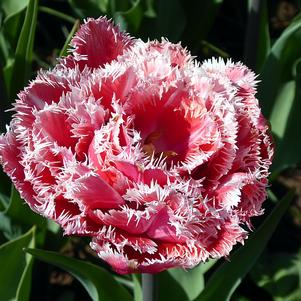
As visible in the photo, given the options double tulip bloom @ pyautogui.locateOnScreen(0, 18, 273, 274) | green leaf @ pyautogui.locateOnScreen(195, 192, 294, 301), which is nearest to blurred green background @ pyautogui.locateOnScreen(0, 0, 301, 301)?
green leaf @ pyautogui.locateOnScreen(195, 192, 294, 301)

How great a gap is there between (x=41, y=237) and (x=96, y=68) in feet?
1.40

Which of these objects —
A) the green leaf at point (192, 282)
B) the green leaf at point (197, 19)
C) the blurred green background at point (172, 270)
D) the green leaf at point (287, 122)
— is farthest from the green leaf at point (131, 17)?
the green leaf at point (192, 282)

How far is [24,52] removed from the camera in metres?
1.00

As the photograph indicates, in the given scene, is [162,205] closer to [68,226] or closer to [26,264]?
[68,226]

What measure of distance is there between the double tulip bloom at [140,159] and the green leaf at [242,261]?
231 millimetres

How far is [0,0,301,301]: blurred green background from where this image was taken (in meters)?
0.88

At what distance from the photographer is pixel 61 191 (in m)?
0.58

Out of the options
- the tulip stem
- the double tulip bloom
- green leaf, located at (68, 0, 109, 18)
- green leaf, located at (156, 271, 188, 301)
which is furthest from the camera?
green leaf, located at (68, 0, 109, 18)

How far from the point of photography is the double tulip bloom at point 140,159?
1.86ft

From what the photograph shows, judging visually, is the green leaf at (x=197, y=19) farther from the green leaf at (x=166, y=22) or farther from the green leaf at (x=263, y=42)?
the green leaf at (x=263, y=42)

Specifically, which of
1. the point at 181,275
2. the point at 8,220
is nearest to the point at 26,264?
the point at 8,220

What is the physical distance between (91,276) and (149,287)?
3.4 inches

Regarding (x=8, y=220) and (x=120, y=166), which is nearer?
(x=120, y=166)

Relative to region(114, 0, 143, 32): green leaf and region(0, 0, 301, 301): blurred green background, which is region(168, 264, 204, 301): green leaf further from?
region(114, 0, 143, 32): green leaf
